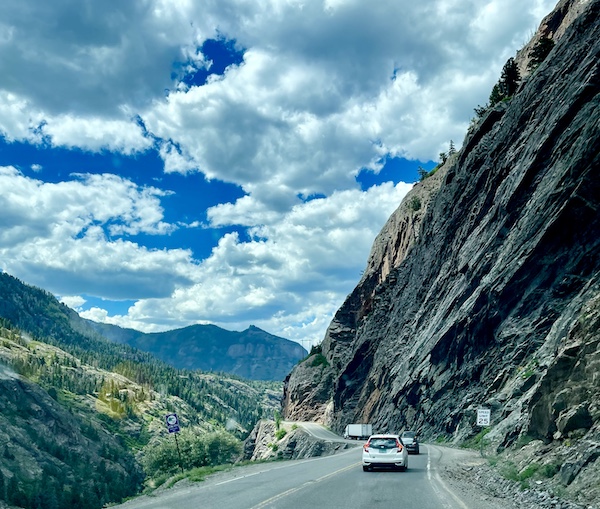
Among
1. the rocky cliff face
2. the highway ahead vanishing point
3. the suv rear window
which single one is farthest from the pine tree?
the highway ahead vanishing point

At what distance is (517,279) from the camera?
112 ft


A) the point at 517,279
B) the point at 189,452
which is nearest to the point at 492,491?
the point at 517,279

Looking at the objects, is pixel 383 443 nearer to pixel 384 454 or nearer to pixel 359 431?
pixel 384 454

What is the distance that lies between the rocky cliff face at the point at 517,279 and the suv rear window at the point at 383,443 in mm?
4801

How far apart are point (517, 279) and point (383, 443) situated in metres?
18.9

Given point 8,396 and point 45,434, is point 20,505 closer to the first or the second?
point 45,434

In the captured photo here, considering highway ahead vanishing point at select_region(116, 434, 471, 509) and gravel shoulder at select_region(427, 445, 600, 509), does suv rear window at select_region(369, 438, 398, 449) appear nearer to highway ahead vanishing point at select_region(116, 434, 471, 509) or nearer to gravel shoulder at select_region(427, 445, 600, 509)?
highway ahead vanishing point at select_region(116, 434, 471, 509)

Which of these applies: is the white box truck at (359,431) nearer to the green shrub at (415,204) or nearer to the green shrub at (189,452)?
the green shrub at (189,452)

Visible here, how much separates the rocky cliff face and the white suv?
458 centimetres

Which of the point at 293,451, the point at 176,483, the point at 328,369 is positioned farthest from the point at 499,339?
the point at 328,369

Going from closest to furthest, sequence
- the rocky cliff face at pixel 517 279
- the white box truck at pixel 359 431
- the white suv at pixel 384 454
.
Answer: the rocky cliff face at pixel 517 279, the white suv at pixel 384 454, the white box truck at pixel 359 431

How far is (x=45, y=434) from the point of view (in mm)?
145875

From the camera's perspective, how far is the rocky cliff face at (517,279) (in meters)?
16.6

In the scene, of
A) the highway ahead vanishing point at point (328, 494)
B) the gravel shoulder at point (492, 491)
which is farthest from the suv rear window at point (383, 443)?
the gravel shoulder at point (492, 491)
